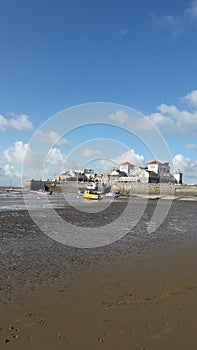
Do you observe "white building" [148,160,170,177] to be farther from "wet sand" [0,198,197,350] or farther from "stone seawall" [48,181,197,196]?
"wet sand" [0,198,197,350]

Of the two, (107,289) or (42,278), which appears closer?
(107,289)

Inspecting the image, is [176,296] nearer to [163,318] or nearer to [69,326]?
[163,318]

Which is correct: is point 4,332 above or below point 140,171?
below

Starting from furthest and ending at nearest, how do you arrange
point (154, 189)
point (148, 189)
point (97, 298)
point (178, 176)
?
point (178, 176) → point (148, 189) → point (154, 189) → point (97, 298)

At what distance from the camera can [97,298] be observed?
254 inches

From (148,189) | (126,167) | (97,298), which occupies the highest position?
(126,167)

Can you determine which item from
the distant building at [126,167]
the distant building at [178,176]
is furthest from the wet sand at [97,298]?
the distant building at [126,167]

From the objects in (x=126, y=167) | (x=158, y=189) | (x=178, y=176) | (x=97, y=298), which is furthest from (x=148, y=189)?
(x=97, y=298)

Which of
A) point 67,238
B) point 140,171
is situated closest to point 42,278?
point 67,238

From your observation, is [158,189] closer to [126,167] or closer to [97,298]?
[126,167]

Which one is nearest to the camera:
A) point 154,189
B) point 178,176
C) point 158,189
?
point 158,189

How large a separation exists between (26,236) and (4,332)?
9.54 metres

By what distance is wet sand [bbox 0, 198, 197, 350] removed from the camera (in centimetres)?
468

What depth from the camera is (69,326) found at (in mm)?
5066
